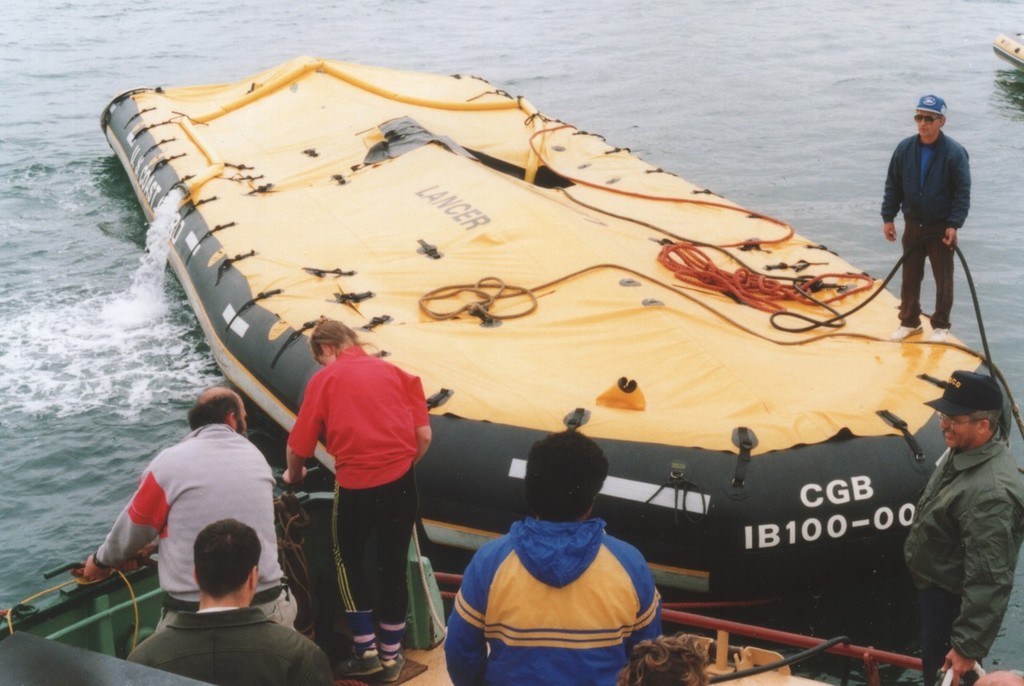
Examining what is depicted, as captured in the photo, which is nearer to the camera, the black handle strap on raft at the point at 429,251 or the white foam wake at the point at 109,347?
the black handle strap on raft at the point at 429,251

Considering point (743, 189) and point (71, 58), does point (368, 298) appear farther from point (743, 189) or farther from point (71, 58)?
point (71, 58)

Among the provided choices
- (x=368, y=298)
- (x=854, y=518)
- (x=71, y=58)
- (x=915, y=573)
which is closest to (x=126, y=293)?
(x=368, y=298)

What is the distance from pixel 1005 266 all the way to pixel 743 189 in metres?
3.89

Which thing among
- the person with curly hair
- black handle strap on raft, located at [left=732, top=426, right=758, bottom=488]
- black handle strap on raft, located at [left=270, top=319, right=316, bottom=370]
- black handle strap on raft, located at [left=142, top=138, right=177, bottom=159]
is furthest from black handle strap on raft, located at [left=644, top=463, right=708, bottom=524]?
black handle strap on raft, located at [left=142, top=138, right=177, bottom=159]

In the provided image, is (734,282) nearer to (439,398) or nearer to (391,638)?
A: (439,398)

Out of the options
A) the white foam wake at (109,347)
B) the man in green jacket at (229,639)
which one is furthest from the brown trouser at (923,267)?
the white foam wake at (109,347)

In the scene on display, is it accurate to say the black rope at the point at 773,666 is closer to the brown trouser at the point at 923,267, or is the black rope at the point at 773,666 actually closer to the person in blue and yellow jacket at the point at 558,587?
the person in blue and yellow jacket at the point at 558,587

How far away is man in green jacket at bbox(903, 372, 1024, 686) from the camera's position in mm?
3633

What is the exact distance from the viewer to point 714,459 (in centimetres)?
562

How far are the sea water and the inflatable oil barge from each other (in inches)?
35.4

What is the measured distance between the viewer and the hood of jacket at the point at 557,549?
2.58 m

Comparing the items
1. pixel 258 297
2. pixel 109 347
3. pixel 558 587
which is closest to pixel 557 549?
pixel 558 587

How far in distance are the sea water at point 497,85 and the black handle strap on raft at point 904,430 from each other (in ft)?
3.98

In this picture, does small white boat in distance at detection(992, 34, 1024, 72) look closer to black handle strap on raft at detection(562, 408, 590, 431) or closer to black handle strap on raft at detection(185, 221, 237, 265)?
black handle strap on raft at detection(185, 221, 237, 265)
